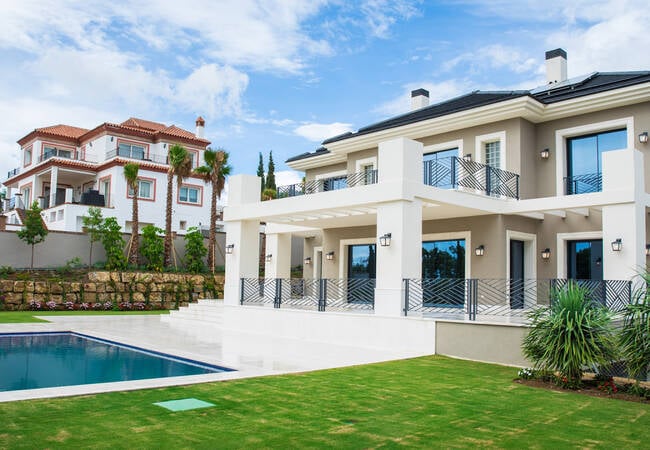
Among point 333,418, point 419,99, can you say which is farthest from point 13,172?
point 333,418

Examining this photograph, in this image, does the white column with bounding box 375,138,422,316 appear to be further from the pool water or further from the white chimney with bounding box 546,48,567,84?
the white chimney with bounding box 546,48,567,84

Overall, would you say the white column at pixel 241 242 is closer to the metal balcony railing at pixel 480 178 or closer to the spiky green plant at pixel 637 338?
the metal balcony railing at pixel 480 178

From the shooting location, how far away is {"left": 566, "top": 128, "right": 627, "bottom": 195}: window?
16.0 m

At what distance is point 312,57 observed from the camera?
21359 mm

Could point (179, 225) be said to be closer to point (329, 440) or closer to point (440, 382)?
point (440, 382)

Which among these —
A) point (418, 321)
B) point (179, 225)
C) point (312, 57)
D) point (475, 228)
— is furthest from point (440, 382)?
point (179, 225)

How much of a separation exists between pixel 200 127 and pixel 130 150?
6300 mm

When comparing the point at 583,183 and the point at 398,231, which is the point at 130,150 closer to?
the point at 398,231

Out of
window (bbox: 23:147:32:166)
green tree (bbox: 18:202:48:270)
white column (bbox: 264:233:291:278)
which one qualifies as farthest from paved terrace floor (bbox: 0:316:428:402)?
window (bbox: 23:147:32:166)

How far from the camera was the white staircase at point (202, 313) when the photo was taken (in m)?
19.0

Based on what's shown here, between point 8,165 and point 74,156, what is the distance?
905cm

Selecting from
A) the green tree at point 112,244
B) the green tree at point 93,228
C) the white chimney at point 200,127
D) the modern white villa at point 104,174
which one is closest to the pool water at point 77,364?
the green tree at point 112,244

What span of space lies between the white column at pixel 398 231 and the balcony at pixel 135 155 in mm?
29000

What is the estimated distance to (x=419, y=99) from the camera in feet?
77.3
